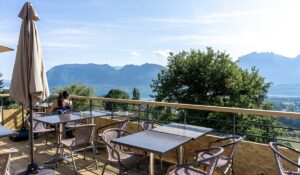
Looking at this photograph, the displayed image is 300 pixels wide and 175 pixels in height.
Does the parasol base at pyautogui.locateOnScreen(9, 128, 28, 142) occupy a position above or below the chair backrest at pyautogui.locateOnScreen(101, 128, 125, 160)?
below

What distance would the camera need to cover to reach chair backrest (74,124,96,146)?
13.9ft

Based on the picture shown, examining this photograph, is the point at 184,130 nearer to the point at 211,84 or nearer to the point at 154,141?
the point at 154,141

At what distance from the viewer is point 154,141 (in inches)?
119

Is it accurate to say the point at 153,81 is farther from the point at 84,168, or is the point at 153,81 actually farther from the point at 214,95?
the point at 84,168

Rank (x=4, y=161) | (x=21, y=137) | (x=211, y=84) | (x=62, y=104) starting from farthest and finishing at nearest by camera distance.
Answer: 1. (x=211, y=84)
2. (x=21, y=137)
3. (x=62, y=104)
4. (x=4, y=161)

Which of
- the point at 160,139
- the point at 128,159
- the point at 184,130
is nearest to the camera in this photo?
the point at 160,139

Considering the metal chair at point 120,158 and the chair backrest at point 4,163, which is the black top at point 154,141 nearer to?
the metal chair at point 120,158

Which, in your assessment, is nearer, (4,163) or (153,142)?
(4,163)

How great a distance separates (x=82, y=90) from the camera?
53000 mm

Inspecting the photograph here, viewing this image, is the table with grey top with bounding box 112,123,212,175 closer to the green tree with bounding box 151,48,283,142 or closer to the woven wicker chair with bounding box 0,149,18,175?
the woven wicker chair with bounding box 0,149,18,175

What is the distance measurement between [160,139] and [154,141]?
13cm

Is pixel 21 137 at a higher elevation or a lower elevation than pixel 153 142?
lower

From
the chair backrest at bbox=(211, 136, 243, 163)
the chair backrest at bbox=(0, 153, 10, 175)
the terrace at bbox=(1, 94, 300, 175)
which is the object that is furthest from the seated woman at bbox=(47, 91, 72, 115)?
the chair backrest at bbox=(211, 136, 243, 163)

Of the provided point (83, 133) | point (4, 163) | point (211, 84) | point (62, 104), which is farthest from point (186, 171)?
point (211, 84)
